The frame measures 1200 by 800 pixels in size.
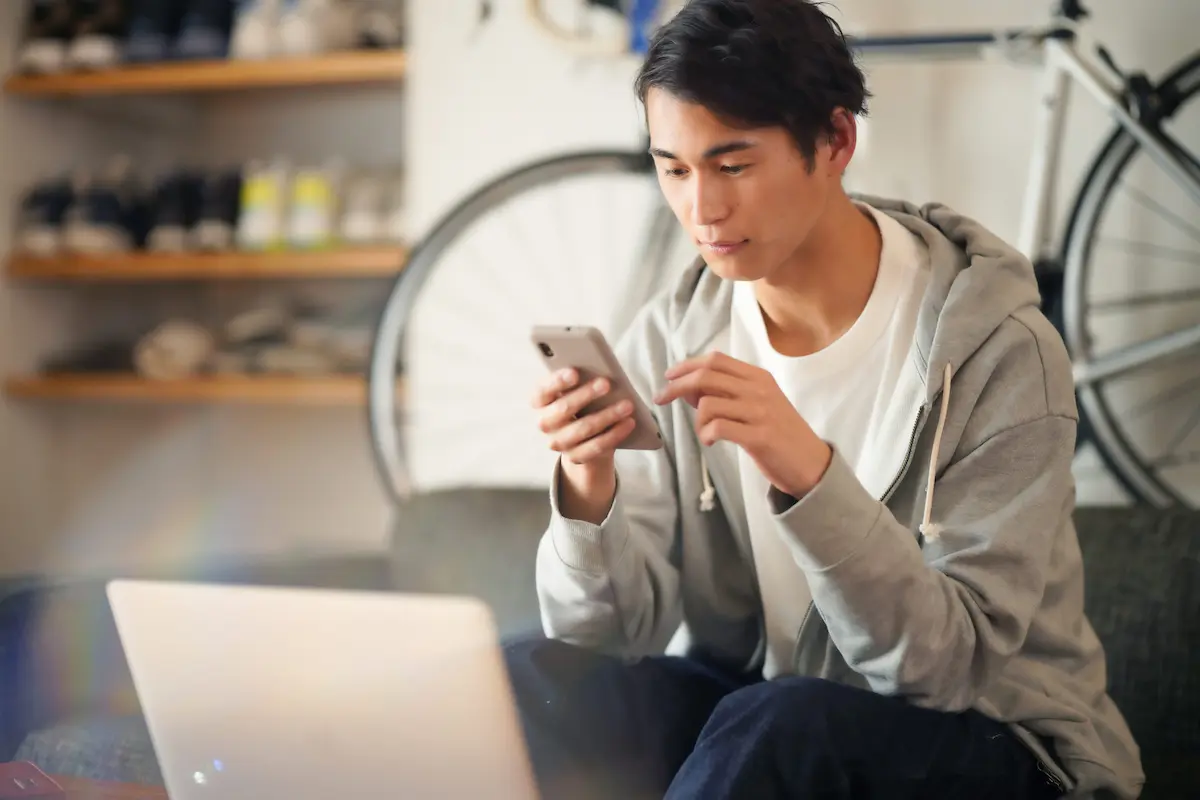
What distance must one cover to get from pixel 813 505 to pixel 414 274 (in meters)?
1.12

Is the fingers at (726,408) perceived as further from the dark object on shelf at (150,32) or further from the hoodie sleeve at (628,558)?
the dark object on shelf at (150,32)

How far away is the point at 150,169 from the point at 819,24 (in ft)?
5.58

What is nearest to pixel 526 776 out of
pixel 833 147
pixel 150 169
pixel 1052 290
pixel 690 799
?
pixel 690 799

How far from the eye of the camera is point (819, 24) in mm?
812

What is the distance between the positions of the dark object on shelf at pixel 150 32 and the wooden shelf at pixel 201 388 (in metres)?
0.51

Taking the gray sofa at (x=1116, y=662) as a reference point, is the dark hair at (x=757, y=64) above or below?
above

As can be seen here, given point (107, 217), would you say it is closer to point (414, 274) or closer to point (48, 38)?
point (48, 38)

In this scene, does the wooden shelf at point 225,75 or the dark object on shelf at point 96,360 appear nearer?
the wooden shelf at point 225,75

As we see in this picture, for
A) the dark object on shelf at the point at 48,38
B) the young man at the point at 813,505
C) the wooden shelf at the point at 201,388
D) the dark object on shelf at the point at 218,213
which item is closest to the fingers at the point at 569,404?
the young man at the point at 813,505

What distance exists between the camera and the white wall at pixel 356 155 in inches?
61.5

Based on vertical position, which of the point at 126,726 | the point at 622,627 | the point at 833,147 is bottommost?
the point at 126,726

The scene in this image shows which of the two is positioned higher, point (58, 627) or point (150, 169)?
point (150, 169)

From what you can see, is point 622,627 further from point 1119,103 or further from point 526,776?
point 1119,103

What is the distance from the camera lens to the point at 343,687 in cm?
66
